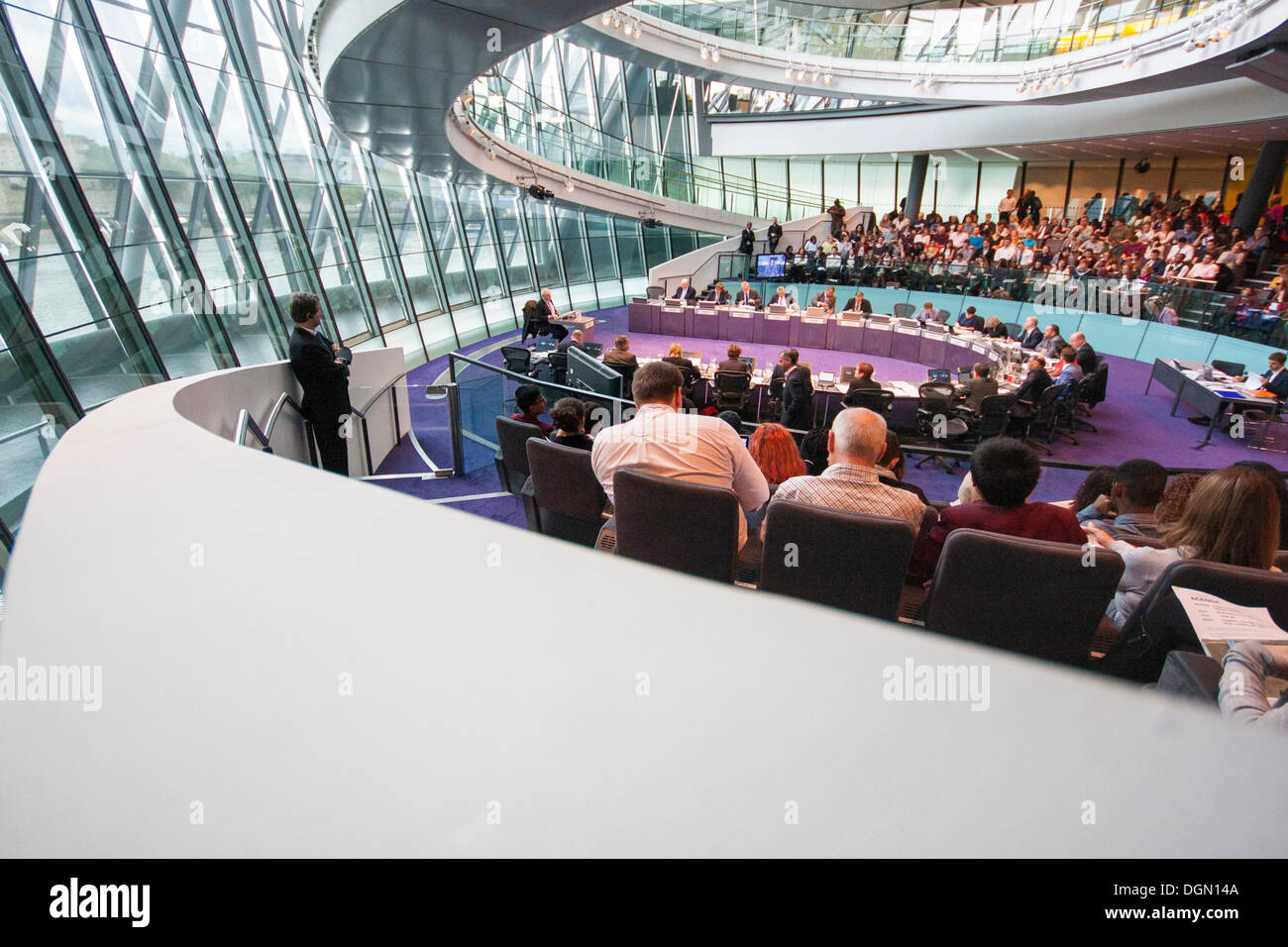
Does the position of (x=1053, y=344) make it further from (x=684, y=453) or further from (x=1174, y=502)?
(x=684, y=453)

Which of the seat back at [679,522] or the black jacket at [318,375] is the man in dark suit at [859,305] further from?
the seat back at [679,522]

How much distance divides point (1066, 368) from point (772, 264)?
11930mm

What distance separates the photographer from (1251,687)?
1305 millimetres

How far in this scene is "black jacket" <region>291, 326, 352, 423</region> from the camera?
14.5 feet

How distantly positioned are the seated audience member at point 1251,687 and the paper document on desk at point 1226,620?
19cm

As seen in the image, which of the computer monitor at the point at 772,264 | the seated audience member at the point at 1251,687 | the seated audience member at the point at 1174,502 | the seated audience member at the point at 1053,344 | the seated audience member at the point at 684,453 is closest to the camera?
the seated audience member at the point at 1251,687

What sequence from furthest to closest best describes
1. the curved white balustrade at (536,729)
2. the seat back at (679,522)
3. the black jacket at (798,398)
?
the black jacket at (798,398) < the seat back at (679,522) < the curved white balustrade at (536,729)

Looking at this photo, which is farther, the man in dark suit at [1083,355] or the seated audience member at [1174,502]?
the man in dark suit at [1083,355]

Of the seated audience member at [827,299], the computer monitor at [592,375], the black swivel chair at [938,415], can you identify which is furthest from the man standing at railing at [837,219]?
the computer monitor at [592,375]

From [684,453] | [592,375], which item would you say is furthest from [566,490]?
[592,375]

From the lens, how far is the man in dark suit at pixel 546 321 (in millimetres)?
11719
